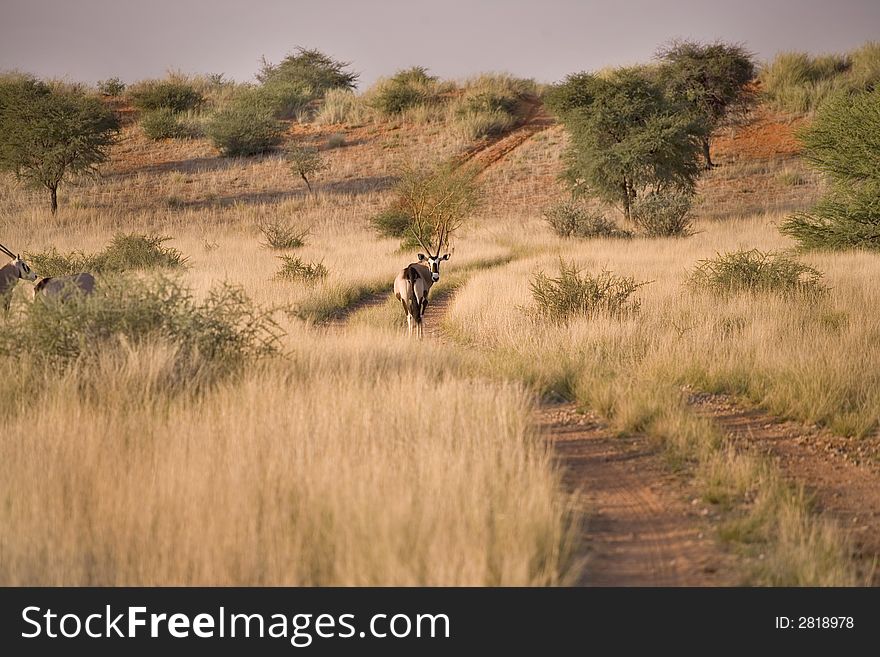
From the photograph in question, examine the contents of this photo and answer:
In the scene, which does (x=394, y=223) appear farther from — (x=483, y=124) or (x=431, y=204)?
(x=483, y=124)

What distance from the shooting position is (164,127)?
145 ft

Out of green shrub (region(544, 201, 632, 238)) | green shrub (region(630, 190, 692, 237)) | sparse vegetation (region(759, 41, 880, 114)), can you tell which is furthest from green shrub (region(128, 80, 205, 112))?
sparse vegetation (region(759, 41, 880, 114))

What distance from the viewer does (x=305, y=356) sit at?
7.09m

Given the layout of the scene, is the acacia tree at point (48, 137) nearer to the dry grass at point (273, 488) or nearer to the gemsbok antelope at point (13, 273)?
the gemsbok antelope at point (13, 273)

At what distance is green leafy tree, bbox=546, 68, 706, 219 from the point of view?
28344 mm

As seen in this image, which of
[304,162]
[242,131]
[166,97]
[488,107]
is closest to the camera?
[304,162]

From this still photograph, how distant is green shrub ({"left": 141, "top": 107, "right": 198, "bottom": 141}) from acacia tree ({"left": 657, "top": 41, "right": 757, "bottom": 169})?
30.0 meters

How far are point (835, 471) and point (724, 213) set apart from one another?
28.3m

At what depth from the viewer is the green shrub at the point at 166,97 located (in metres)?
48.9

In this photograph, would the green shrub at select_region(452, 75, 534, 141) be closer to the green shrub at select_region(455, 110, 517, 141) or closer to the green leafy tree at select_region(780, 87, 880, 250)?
the green shrub at select_region(455, 110, 517, 141)

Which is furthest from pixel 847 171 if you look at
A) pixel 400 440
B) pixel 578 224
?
pixel 400 440

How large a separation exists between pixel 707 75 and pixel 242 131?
27.2 m

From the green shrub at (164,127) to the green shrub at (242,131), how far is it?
10.3 ft
